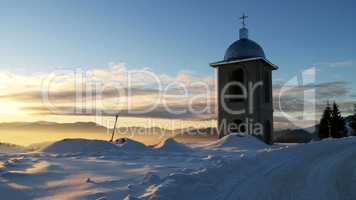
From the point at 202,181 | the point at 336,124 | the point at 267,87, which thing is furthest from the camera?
the point at 336,124

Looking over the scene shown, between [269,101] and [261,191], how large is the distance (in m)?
24.1

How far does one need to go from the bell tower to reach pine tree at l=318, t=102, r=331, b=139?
23.4 m

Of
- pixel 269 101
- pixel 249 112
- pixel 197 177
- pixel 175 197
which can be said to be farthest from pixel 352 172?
pixel 269 101

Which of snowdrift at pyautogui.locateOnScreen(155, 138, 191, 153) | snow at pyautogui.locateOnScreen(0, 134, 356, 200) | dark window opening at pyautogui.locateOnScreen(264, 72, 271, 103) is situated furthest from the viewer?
dark window opening at pyautogui.locateOnScreen(264, 72, 271, 103)

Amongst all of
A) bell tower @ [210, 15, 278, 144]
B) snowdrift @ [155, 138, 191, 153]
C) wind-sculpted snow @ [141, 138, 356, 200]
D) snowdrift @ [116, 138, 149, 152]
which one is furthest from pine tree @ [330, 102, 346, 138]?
wind-sculpted snow @ [141, 138, 356, 200]

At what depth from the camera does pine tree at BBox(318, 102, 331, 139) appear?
51.3m

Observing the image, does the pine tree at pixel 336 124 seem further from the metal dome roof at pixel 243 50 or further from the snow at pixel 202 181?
the snow at pixel 202 181

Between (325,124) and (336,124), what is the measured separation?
148cm

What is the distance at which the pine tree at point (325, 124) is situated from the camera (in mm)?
51344

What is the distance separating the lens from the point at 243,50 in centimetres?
3059

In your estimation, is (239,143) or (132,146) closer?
(132,146)

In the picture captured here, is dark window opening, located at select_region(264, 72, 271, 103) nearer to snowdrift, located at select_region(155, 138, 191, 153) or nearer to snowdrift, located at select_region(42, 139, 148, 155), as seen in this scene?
snowdrift, located at select_region(155, 138, 191, 153)

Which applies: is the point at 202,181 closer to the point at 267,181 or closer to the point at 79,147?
the point at 267,181

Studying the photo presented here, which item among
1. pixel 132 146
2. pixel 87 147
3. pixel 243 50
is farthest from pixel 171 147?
pixel 243 50
